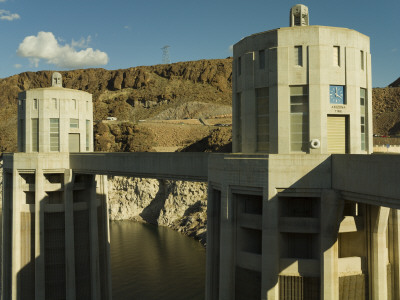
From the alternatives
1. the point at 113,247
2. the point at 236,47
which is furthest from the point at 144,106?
the point at 236,47

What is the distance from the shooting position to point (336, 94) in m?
17.0

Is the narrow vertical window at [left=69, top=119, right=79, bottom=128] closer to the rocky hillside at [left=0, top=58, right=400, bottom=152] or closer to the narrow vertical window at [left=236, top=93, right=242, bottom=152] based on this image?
the narrow vertical window at [left=236, top=93, right=242, bottom=152]

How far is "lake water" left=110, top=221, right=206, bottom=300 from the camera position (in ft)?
168

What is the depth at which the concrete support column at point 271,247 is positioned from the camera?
1633cm

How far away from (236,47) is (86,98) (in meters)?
21.8

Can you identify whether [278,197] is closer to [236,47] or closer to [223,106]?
[236,47]

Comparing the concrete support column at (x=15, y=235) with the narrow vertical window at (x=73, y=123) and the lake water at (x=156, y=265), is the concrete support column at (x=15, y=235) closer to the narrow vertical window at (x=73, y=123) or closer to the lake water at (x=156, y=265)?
the narrow vertical window at (x=73, y=123)

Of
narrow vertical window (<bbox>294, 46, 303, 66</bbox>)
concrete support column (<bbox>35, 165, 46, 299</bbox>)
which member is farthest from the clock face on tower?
concrete support column (<bbox>35, 165, 46, 299</bbox>)

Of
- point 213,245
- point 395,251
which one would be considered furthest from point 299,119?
point 395,251

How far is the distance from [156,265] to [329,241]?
4893 cm

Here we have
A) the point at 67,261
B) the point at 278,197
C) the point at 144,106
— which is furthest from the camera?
the point at 144,106

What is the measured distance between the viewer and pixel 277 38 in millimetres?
17125

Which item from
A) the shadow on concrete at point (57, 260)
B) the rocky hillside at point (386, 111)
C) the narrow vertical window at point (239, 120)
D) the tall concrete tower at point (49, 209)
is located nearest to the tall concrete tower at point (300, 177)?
the narrow vertical window at point (239, 120)

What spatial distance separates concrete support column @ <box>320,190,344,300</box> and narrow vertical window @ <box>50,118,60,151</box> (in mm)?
25182
